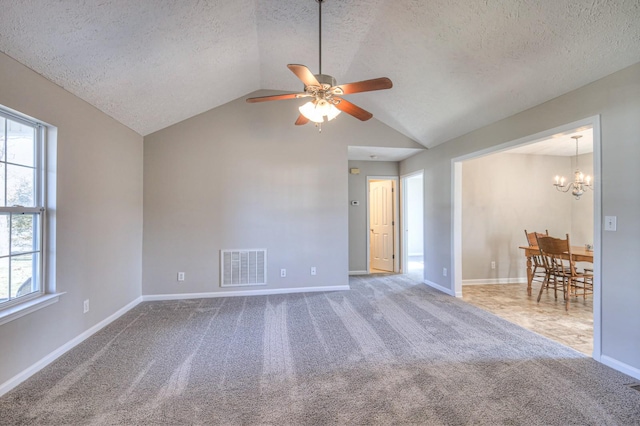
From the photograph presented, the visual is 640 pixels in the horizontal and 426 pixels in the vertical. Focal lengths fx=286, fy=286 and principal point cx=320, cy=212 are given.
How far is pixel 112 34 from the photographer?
2.24 meters

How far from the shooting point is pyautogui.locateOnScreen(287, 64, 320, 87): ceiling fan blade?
74.7 inches

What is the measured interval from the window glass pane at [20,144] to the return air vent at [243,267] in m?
2.41

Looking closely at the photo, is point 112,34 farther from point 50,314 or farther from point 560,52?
point 560,52

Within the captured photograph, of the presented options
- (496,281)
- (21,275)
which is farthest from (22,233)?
(496,281)

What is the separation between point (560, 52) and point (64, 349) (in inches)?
194

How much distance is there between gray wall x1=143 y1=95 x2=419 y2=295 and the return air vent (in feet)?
0.32

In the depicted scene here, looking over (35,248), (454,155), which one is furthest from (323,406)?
(454,155)

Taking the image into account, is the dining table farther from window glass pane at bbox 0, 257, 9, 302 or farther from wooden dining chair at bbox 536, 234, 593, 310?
window glass pane at bbox 0, 257, 9, 302

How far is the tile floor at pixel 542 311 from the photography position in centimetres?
294

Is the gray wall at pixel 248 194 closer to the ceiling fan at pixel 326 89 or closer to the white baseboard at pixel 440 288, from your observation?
the white baseboard at pixel 440 288

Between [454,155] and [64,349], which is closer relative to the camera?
[64,349]

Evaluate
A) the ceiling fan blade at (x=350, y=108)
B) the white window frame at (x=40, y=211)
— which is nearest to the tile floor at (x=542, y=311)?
the ceiling fan blade at (x=350, y=108)

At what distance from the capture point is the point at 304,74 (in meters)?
1.98

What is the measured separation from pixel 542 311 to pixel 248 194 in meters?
4.33
